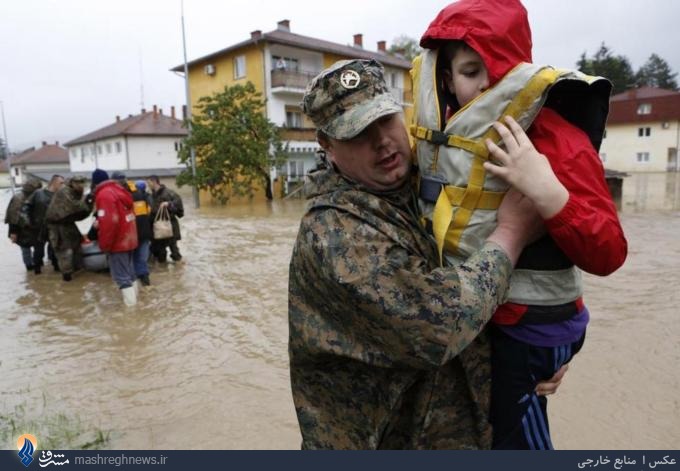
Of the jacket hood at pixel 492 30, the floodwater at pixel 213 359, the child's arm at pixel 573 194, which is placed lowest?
the floodwater at pixel 213 359

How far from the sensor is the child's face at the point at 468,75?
1.47 m

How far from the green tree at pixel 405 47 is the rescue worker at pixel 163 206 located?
3742 cm

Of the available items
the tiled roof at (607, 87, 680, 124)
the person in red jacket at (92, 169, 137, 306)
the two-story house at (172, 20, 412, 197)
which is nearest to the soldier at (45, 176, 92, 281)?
the person in red jacket at (92, 169, 137, 306)

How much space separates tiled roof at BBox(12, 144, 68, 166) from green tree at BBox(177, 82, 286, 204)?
47.4 metres

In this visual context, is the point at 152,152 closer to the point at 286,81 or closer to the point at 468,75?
the point at 286,81

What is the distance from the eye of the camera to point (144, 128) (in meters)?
39.5

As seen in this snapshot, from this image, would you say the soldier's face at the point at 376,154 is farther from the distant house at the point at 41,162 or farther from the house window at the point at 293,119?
the distant house at the point at 41,162

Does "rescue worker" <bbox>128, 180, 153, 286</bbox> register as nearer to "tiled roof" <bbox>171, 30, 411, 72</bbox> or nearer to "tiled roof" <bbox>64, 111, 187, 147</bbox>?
"tiled roof" <bbox>171, 30, 411, 72</bbox>

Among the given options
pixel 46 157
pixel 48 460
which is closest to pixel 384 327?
pixel 48 460

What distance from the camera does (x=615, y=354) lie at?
538 centimetres

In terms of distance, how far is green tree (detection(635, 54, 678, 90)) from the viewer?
71312mm

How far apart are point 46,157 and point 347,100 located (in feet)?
238

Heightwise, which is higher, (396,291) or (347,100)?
(347,100)

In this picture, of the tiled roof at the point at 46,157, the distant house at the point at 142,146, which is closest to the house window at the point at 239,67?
the distant house at the point at 142,146
